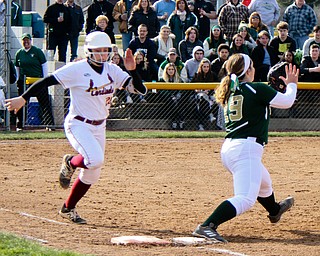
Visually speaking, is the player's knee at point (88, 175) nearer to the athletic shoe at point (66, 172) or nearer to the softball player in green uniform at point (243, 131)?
the athletic shoe at point (66, 172)

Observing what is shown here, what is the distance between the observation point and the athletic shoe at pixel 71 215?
8562 mm

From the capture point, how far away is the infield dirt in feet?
25.0

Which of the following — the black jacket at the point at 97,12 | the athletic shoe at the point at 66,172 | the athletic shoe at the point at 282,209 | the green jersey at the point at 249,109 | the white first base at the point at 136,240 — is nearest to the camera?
the white first base at the point at 136,240

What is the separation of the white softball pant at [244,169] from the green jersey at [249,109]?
0.08 m

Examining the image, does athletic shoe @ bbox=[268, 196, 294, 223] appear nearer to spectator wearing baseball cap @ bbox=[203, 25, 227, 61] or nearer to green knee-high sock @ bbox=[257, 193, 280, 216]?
green knee-high sock @ bbox=[257, 193, 280, 216]

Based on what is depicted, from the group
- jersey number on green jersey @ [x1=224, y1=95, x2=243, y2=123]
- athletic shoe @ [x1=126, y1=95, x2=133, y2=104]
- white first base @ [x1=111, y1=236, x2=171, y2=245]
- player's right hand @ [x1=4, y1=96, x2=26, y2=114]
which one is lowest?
athletic shoe @ [x1=126, y1=95, x2=133, y2=104]

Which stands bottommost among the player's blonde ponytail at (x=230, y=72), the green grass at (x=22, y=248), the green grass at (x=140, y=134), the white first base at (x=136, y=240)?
the green grass at (x=140, y=134)

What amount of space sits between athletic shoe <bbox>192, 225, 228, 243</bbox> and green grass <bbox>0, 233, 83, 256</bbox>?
4.70 feet

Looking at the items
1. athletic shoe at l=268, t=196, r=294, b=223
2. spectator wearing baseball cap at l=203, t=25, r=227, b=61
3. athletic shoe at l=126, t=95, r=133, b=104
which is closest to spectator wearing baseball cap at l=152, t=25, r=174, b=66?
spectator wearing baseball cap at l=203, t=25, r=227, b=61

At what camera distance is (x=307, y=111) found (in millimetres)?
18109

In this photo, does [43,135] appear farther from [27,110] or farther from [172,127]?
[172,127]

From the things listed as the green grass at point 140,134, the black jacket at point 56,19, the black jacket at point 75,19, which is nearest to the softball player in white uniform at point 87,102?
the green grass at point 140,134

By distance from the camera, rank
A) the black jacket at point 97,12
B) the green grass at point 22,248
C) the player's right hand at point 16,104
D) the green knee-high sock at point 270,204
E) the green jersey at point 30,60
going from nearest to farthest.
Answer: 1. the green grass at point 22,248
2. the player's right hand at point 16,104
3. the green knee-high sock at point 270,204
4. the green jersey at point 30,60
5. the black jacket at point 97,12

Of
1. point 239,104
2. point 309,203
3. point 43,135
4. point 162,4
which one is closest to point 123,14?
point 162,4
